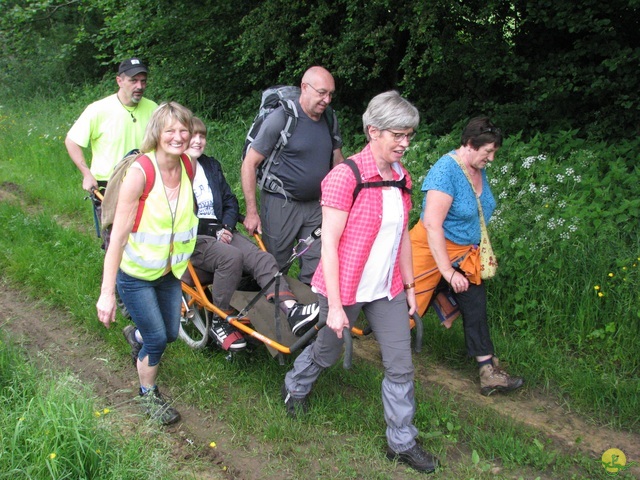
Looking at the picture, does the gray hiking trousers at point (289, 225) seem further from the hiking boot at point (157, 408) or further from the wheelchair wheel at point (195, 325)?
the hiking boot at point (157, 408)

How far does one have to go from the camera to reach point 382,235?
3.81m

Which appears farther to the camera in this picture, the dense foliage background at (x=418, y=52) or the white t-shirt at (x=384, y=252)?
the dense foliage background at (x=418, y=52)

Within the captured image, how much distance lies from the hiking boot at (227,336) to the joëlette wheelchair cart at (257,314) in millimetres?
64

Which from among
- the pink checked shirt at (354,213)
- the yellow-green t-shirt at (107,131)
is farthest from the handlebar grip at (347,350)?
the yellow-green t-shirt at (107,131)

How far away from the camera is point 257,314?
4707 millimetres

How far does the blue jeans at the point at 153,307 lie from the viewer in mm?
4102

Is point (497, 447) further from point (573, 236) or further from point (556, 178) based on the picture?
point (556, 178)

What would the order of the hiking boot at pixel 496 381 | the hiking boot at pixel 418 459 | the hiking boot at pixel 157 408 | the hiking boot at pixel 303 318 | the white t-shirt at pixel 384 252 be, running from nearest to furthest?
the white t-shirt at pixel 384 252 < the hiking boot at pixel 418 459 < the hiking boot at pixel 157 408 < the hiking boot at pixel 303 318 < the hiking boot at pixel 496 381

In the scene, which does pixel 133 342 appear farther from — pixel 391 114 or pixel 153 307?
pixel 391 114

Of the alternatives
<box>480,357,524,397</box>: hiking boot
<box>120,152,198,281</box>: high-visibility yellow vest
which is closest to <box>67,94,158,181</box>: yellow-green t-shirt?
<box>120,152,198,281</box>: high-visibility yellow vest

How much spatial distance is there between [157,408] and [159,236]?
113cm

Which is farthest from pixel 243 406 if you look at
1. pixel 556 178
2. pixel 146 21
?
pixel 146 21

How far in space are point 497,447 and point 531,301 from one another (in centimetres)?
166

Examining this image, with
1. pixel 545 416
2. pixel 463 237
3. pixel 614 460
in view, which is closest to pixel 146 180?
pixel 463 237
